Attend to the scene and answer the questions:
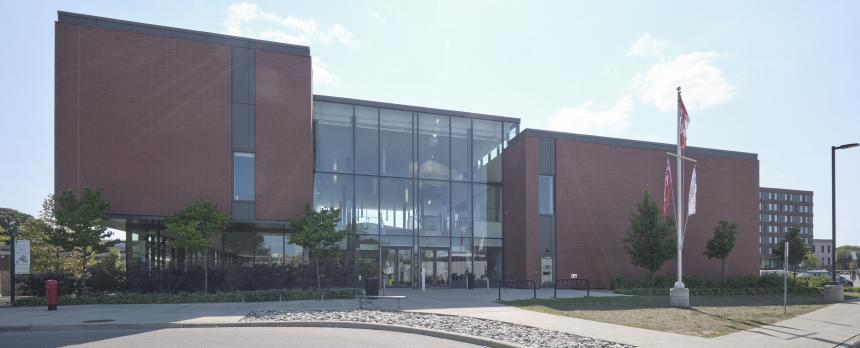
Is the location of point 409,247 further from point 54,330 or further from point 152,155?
point 54,330

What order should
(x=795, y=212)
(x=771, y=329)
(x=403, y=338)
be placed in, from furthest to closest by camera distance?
(x=795, y=212), (x=771, y=329), (x=403, y=338)

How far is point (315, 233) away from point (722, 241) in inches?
939

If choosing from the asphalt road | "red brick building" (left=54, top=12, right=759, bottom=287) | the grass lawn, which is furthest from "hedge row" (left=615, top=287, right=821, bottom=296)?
the asphalt road

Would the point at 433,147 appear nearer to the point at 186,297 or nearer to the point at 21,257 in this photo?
the point at 186,297

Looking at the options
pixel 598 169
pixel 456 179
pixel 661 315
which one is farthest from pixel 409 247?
pixel 661 315

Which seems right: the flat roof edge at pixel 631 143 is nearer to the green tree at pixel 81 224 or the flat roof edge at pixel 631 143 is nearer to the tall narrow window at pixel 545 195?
the tall narrow window at pixel 545 195

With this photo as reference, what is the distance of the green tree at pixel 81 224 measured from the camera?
845 inches

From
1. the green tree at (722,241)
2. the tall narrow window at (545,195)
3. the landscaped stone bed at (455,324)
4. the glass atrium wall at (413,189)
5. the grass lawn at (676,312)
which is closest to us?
the landscaped stone bed at (455,324)

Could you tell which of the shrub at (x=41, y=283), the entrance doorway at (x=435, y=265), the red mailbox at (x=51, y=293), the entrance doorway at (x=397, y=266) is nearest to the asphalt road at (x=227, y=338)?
the red mailbox at (x=51, y=293)

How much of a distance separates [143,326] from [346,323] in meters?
5.13

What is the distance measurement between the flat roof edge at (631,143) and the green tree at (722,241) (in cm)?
528

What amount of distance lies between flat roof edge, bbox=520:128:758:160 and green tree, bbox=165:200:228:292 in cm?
1732

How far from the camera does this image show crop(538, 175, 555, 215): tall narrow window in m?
33.1

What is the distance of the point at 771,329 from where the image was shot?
14.0 metres
